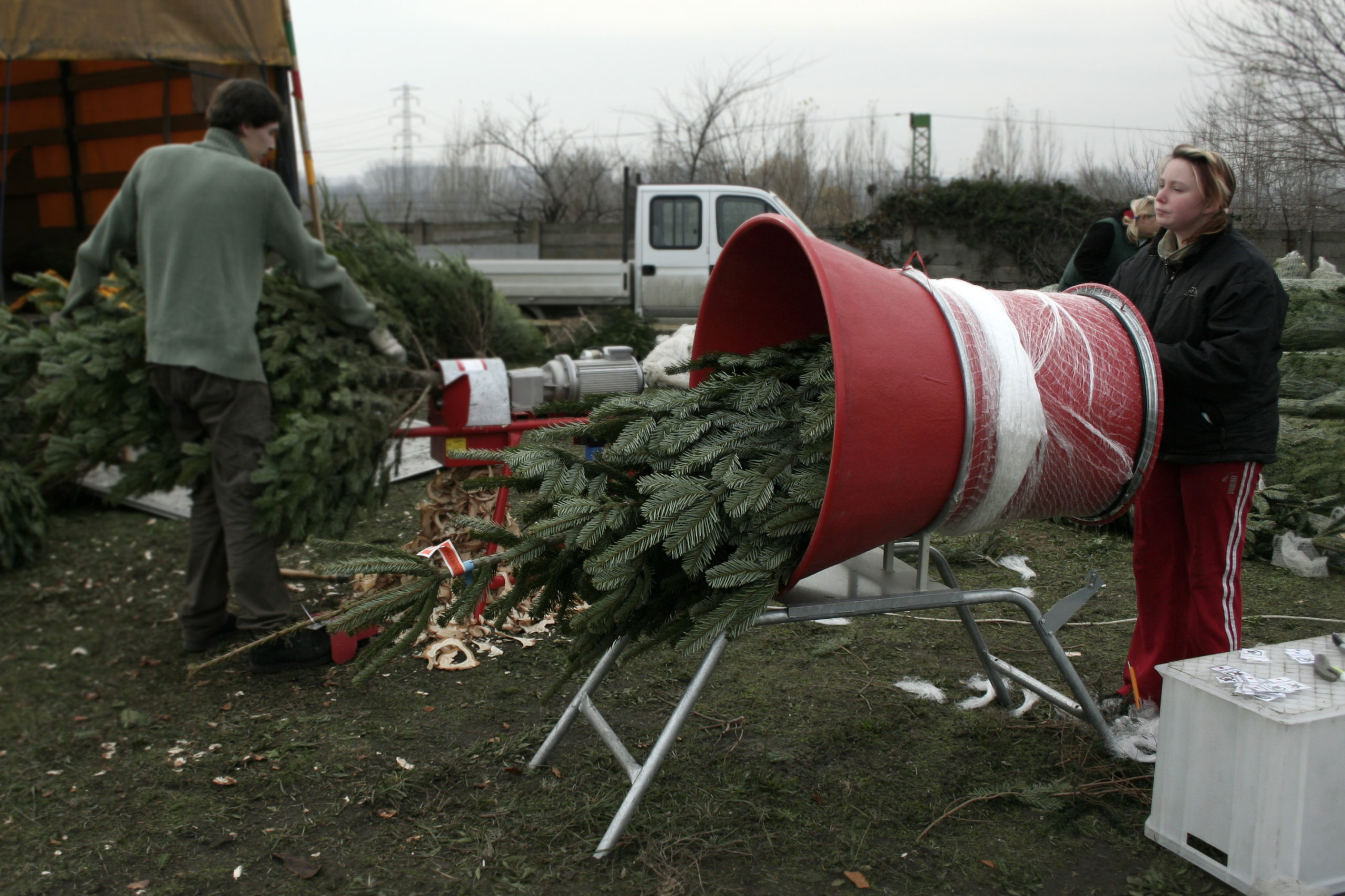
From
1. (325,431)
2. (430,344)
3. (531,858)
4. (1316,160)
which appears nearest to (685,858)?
(531,858)

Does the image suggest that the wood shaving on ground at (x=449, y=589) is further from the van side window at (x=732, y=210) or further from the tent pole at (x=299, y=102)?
the van side window at (x=732, y=210)

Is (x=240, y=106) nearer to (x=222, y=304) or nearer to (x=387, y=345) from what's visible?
(x=222, y=304)

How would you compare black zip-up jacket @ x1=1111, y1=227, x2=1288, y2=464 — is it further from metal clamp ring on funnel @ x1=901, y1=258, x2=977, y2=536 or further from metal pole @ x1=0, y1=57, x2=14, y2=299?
metal pole @ x1=0, y1=57, x2=14, y2=299

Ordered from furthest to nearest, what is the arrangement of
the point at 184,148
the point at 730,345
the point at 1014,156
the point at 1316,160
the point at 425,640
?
the point at 1014,156, the point at 1316,160, the point at 425,640, the point at 184,148, the point at 730,345

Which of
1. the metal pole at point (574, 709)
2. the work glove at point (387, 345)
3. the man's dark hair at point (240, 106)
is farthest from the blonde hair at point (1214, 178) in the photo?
the man's dark hair at point (240, 106)

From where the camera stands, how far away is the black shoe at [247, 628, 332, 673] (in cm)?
356

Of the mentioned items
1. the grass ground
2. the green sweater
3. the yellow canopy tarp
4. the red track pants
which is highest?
the yellow canopy tarp

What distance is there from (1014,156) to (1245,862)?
12.2 m

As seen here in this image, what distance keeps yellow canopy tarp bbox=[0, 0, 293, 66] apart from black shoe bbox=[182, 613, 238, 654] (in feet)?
12.7

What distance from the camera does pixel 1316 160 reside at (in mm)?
4957

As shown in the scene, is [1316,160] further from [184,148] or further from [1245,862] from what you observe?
[184,148]

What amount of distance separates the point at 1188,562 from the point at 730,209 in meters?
8.31

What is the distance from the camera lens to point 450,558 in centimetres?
284

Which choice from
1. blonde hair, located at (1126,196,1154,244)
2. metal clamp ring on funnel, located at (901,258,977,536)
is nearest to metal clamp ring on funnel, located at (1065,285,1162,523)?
metal clamp ring on funnel, located at (901,258,977,536)
